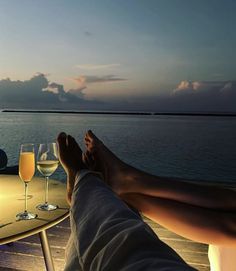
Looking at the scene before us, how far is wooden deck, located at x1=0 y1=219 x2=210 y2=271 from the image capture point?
74.0 inches

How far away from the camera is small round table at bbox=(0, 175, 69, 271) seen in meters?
0.97

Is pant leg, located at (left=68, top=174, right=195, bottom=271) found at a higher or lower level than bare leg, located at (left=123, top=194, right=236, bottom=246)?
higher

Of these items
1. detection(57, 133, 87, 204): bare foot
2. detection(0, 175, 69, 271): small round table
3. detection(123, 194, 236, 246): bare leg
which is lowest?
detection(123, 194, 236, 246): bare leg

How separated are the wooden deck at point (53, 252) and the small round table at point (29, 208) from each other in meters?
0.49

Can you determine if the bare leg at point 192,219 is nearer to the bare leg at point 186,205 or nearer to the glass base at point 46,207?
the bare leg at point 186,205

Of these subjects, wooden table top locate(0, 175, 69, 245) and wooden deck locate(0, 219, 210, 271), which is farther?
wooden deck locate(0, 219, 210, 271)

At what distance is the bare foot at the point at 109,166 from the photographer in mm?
1333

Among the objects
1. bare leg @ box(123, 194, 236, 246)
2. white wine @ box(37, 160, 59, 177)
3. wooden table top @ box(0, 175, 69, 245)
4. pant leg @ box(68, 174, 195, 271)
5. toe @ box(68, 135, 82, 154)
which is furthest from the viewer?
toe @ box(68, 135, 82, 154)

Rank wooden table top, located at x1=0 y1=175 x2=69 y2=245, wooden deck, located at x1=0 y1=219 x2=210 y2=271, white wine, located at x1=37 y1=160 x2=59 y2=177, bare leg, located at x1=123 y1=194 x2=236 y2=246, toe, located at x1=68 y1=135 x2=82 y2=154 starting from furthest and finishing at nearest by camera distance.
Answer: wooden deck, located at x1=0 y1=219 x2=210 y2=271 → toe, located at x1=68 y1=135 x2=82 y2=154 → white wine, located at x1=37 y1=160 x2=59 y2=177 → bare leg, located at x1=123 y1=194 x2=236 y2=246 → wooden table top, located at x1=0 y1=175 x2=69 y2=245

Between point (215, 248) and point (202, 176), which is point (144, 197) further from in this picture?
point (202, 176)

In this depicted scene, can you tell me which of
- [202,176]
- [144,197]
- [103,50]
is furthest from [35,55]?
[144,197]

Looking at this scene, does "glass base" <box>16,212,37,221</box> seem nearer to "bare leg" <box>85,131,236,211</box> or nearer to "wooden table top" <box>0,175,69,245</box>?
"wooden table top" <box>0,175,69,245</box>

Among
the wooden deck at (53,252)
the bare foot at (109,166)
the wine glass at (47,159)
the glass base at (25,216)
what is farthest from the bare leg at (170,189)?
the wooden deck at (53,252)

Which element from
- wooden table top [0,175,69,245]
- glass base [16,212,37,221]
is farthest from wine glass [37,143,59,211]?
glass base [16,212,37,221]
